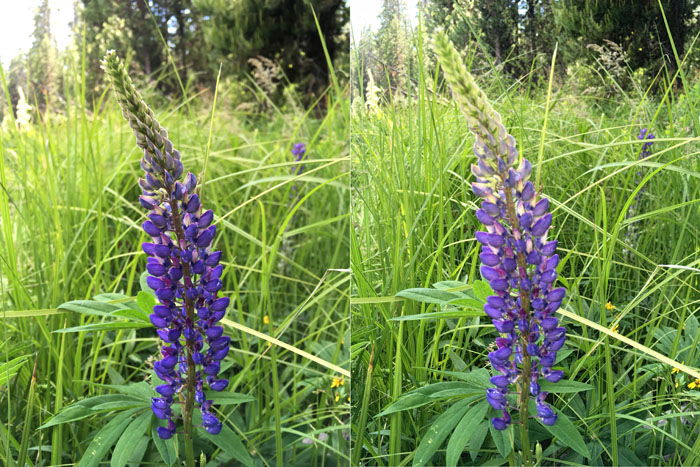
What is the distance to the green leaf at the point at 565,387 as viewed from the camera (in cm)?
112

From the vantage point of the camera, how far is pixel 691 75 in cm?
118

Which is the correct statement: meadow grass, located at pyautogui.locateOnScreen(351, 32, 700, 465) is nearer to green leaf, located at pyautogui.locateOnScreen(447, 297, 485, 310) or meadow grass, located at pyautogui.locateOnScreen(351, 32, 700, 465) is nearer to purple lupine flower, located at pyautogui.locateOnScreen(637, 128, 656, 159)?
purple lupine flower, located at pyautogui.locateOnScreen(637, 128, 656, 159)

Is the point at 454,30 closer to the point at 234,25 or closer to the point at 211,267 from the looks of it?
the point at 211,267

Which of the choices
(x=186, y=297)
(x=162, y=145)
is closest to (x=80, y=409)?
(x=186, y=297)

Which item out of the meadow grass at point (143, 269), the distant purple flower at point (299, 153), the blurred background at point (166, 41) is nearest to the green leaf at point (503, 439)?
the meadow grass at point (143, 269)

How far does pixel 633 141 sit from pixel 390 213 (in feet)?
1.43

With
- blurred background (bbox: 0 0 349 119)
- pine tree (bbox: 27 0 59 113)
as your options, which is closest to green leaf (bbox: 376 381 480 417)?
blurred background (bbox: 0 0 349 119)

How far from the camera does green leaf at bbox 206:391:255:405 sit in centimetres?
→ 137

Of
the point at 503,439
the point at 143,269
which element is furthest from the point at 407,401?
the point at 143,269

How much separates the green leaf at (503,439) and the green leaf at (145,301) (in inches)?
25.4

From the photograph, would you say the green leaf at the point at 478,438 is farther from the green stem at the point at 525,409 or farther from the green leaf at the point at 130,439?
the green leaf at the point at 130,439

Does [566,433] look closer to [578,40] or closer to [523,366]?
[523,366]

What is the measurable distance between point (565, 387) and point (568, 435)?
0.08 meters

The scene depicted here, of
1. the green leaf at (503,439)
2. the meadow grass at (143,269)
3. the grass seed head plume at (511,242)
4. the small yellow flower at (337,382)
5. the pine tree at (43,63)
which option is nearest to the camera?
the grass seed head plume at (511,242)
